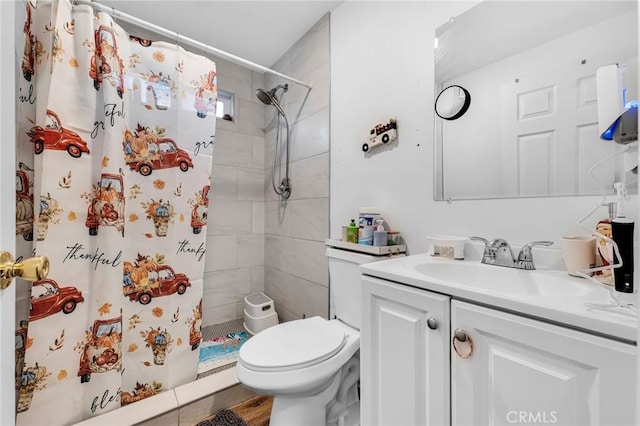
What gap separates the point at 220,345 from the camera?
1.87 meters

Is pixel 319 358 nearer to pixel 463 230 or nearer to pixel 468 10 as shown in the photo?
pixel 463 230

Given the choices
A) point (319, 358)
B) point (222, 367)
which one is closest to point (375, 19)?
point (319, 358)

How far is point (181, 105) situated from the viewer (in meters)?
1.43

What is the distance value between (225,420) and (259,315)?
2.44 feet

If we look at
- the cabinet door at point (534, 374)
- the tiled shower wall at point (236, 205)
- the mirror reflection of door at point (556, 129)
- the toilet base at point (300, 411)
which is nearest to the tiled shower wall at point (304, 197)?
the tiled shower wall at point (236, 205)

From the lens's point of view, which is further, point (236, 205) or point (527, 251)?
point (236, 205)

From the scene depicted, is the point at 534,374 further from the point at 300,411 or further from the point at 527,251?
the point at 300,411

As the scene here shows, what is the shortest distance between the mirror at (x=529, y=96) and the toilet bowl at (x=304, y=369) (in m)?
0.80

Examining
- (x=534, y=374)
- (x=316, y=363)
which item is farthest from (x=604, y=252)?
(x=316, y=363)

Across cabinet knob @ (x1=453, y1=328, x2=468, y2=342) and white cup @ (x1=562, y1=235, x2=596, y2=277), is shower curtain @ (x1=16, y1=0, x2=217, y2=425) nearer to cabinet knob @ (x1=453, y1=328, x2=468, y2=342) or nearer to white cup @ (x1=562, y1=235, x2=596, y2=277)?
cabinet knob @ (x1=453, y1=328, x2=468, y2=342)

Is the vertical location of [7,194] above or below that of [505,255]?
above

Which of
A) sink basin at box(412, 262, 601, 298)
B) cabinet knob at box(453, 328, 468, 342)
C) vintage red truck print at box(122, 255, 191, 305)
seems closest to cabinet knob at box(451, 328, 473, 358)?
cabinet knob at box(453, 328, 468, 342)

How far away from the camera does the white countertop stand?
1.59 feet

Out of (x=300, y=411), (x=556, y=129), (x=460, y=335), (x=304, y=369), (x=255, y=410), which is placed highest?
(x=556, y=129)
